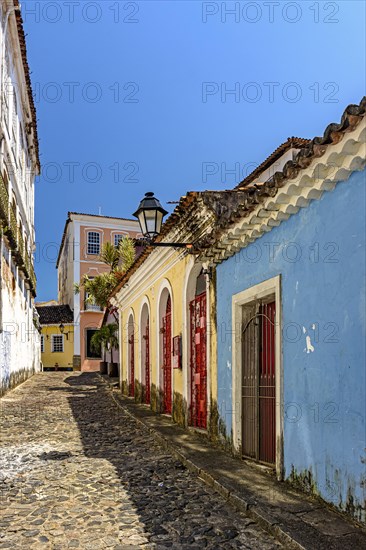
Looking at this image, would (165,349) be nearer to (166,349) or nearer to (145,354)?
(166,349)

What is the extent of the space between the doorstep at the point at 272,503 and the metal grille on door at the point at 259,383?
10.1 inches

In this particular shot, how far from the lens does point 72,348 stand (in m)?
40.2

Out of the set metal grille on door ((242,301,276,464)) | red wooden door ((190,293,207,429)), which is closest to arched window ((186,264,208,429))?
red wooden door ((190,293,207,429))

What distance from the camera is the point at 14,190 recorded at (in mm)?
19156

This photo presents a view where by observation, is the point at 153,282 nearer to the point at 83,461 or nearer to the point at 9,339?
the point at 83,461

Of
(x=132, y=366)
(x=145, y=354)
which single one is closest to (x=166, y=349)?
(x=145, y=354)

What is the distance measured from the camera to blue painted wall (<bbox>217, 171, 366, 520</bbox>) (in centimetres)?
393

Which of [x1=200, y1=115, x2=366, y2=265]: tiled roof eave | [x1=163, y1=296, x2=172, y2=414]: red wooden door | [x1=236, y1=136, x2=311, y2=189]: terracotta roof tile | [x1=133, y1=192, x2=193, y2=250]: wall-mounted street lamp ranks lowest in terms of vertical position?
[x1=163, y1=296, x2=172, y2=414]: red wooden door

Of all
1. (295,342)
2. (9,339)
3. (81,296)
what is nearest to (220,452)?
(295,342)

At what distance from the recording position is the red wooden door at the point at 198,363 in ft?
27.7

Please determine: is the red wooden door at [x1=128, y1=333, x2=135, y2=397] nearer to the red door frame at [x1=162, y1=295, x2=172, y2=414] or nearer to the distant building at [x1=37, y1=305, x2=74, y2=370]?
the red door frame at [x1=162, y1=295, x2=172, y2=414]

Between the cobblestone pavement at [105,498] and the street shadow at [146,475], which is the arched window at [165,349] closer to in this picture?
the street shadow at [146,475]

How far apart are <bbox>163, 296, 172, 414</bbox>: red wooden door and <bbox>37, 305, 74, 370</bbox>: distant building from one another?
28.9 m

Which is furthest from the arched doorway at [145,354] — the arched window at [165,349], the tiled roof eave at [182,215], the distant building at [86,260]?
the distant building at [86,260]
